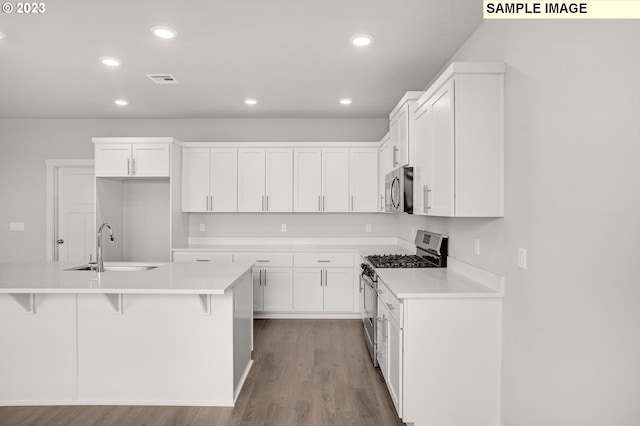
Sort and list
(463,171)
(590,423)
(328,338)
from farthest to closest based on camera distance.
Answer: (328,338) < (463,171) < (590,423)

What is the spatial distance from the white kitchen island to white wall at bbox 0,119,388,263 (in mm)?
3171

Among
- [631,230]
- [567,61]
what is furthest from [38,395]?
[567,61]

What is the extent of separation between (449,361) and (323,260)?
2.67m

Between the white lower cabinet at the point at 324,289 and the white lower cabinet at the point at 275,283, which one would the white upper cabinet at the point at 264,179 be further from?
the white lower cabinet at the point at 324,289

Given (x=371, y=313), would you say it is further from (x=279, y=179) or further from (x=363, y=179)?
(x=279, y=179)

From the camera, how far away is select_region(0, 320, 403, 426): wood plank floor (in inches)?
99.2

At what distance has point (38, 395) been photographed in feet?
8.86

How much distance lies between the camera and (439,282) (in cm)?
267

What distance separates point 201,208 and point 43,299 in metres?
2.52

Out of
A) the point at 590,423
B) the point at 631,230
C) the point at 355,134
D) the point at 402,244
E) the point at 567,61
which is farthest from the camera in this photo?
the point at 355,134

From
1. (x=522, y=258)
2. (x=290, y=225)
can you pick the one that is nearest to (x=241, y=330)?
(x=522, y=258)

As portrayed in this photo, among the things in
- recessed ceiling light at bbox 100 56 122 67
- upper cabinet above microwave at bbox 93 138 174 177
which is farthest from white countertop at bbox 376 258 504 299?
upper cabinet above microwave at bbox 93 138 174 177

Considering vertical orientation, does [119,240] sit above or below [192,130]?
below

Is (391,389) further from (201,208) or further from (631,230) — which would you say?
(201,208)
